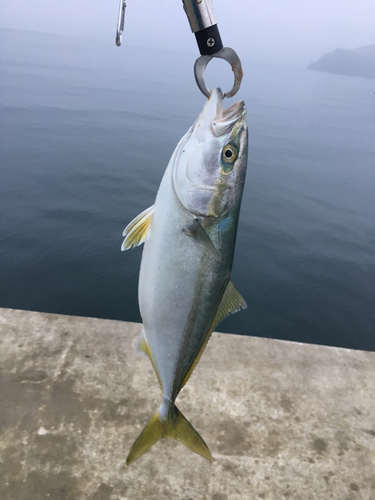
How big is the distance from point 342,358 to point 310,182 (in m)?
11.7

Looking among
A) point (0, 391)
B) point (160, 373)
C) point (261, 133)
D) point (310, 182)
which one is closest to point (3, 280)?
point (0, 391)

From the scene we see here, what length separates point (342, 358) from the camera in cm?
384

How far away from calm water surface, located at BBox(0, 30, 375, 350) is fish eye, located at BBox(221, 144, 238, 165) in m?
5.14

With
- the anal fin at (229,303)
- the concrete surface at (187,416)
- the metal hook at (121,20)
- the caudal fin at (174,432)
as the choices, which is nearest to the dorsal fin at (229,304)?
the anal fin at (229,303)

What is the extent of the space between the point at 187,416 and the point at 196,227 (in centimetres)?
197

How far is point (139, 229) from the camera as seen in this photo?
1.92m

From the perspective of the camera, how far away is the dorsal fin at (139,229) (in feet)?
6.18

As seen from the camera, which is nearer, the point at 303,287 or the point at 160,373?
the point at 160,373

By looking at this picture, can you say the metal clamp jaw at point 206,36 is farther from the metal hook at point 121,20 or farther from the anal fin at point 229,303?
the anal fin at point 229,303

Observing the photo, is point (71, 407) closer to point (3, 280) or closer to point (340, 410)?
point (340, 410)

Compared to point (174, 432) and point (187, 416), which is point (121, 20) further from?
point (187, 416)

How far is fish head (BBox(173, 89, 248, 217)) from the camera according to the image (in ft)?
5.68

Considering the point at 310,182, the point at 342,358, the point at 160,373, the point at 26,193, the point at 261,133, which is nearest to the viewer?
the point at 160,373

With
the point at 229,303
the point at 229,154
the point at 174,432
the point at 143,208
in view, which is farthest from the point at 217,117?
the point at 143,208
